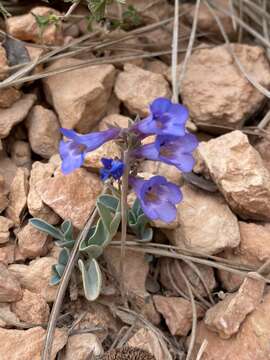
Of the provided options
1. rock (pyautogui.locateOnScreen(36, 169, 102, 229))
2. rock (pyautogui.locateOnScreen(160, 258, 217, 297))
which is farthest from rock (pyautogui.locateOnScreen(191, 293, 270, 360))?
rock (pyautogui.locateOnScreen(36, 169, 102, 229))

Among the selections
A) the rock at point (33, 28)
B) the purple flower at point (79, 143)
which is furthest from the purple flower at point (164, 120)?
the rock at point (33, 28)

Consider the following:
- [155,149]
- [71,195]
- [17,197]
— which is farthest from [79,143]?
[17,197]

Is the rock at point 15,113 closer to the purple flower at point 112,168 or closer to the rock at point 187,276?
the purple flower at point 112,168

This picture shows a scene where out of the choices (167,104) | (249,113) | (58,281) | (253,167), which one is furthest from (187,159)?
(249,113)

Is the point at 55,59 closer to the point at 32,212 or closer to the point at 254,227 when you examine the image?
the point at 32,212

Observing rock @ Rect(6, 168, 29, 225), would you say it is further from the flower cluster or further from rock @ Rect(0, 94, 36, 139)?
the flower cluster

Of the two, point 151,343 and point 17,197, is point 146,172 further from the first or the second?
point 151,343
